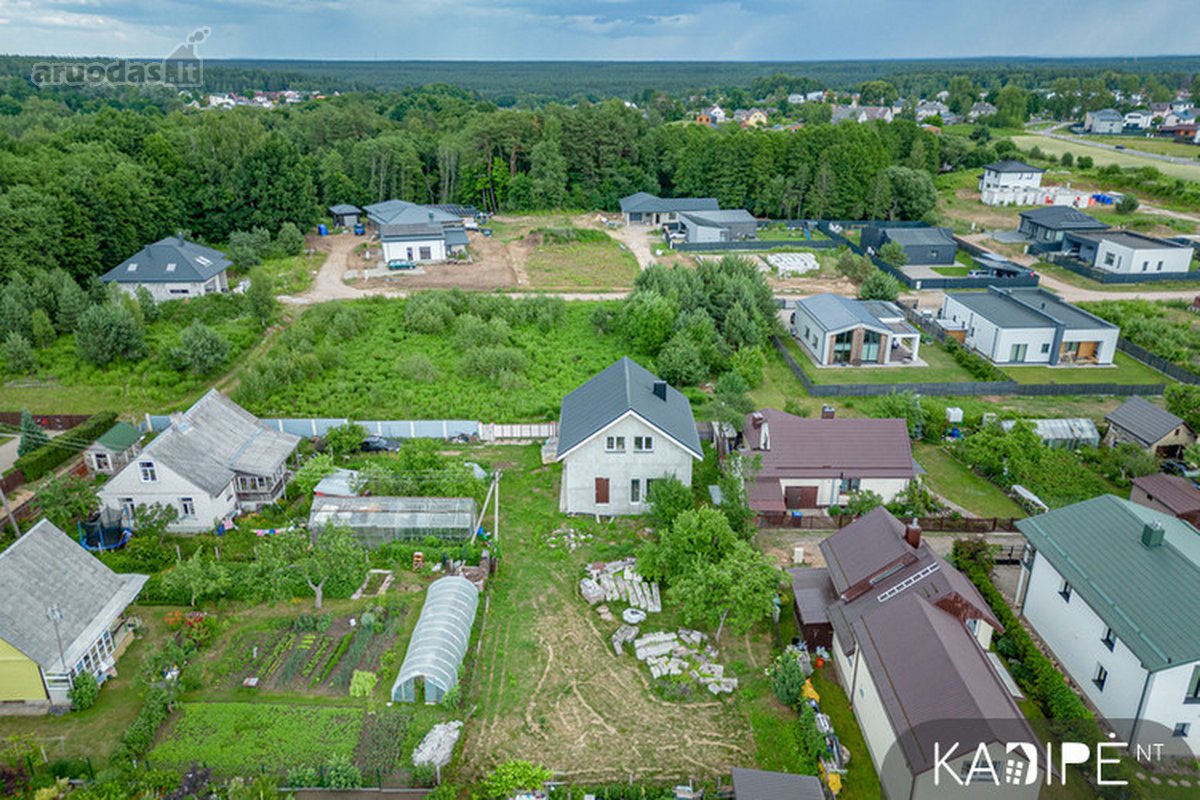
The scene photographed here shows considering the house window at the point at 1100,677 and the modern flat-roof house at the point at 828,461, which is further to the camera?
the modern flat-roof house at the point at 828,461

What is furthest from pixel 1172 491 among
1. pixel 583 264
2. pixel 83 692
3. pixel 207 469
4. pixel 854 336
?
pixel 583 264

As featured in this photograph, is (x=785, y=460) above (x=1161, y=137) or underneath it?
underneath

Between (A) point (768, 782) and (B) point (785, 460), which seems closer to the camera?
(A) point (768, 782)

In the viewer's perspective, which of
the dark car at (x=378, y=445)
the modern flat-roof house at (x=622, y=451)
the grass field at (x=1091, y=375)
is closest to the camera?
the modern flat-roof house at (x=622, y=451)

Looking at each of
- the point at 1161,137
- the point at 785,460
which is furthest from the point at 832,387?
the point at 1161,137

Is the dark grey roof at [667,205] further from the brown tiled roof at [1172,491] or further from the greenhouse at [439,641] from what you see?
the greenhouse at [439,641]

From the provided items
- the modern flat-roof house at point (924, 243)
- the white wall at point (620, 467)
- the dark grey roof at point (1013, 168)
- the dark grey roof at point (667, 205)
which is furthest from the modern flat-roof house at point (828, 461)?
the dark grey roof at point (1013, 168)

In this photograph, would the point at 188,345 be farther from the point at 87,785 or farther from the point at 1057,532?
the point at 1057,532
